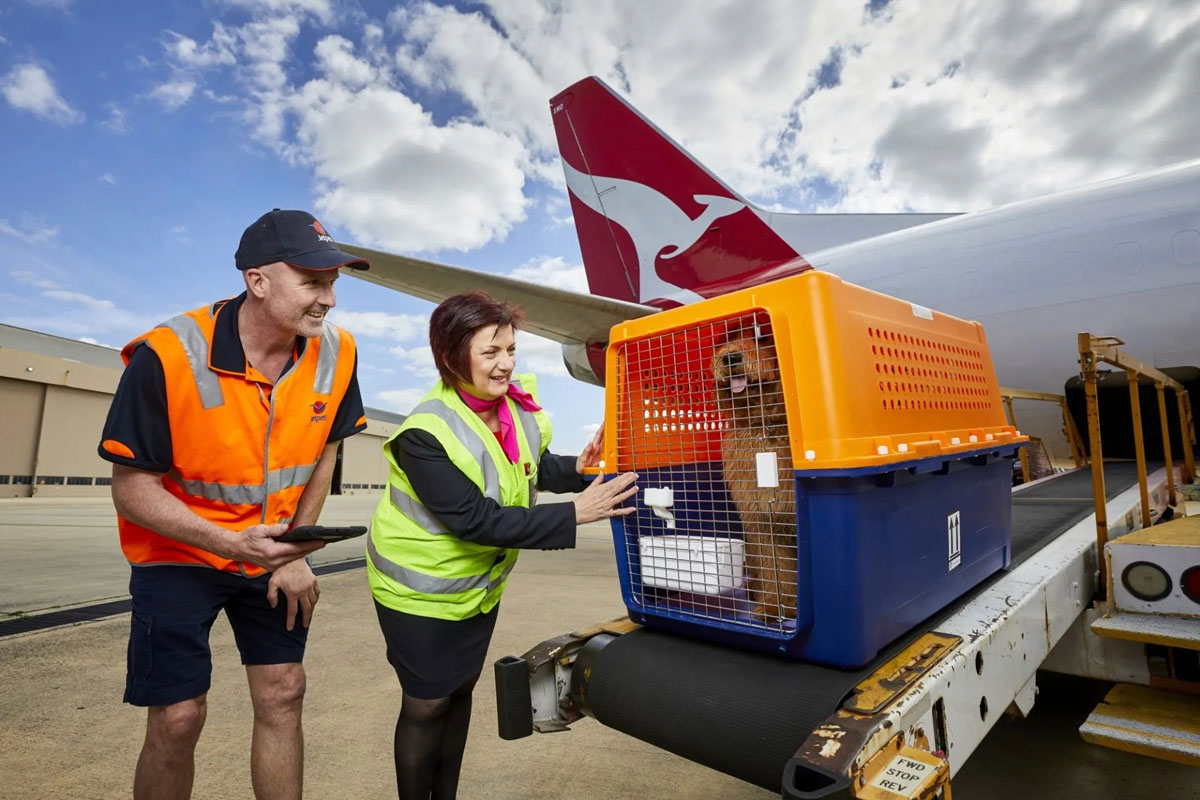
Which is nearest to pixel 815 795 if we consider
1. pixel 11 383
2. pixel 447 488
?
pixel 447 488

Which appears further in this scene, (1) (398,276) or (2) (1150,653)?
(1) (398,276)

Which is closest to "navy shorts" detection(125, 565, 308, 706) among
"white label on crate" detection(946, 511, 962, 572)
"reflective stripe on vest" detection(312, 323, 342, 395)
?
"reflective stripe on vest" detection(312, 323, 342, 395)

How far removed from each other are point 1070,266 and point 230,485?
6.18 metres

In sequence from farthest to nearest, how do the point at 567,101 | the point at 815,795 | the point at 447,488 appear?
the point at 567,101
the point at 447,488
the point at 815,795

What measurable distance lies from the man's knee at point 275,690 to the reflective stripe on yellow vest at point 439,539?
367 mm

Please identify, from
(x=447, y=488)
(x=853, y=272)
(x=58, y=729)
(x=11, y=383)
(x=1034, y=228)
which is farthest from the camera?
(x=11, y=383)

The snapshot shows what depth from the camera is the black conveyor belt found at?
110cm

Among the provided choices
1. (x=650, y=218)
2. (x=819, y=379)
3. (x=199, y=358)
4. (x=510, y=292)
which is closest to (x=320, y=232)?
(x=199, y=358)

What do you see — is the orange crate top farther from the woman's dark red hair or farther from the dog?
the woman's dark red hair

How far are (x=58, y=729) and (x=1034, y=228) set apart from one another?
A: 280 inches

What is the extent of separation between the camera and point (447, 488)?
1.43 metres

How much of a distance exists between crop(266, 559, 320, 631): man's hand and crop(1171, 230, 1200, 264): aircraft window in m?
6.19

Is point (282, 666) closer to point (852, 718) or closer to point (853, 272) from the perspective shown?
point (852, 718)

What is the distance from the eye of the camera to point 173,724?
4.77 feet
